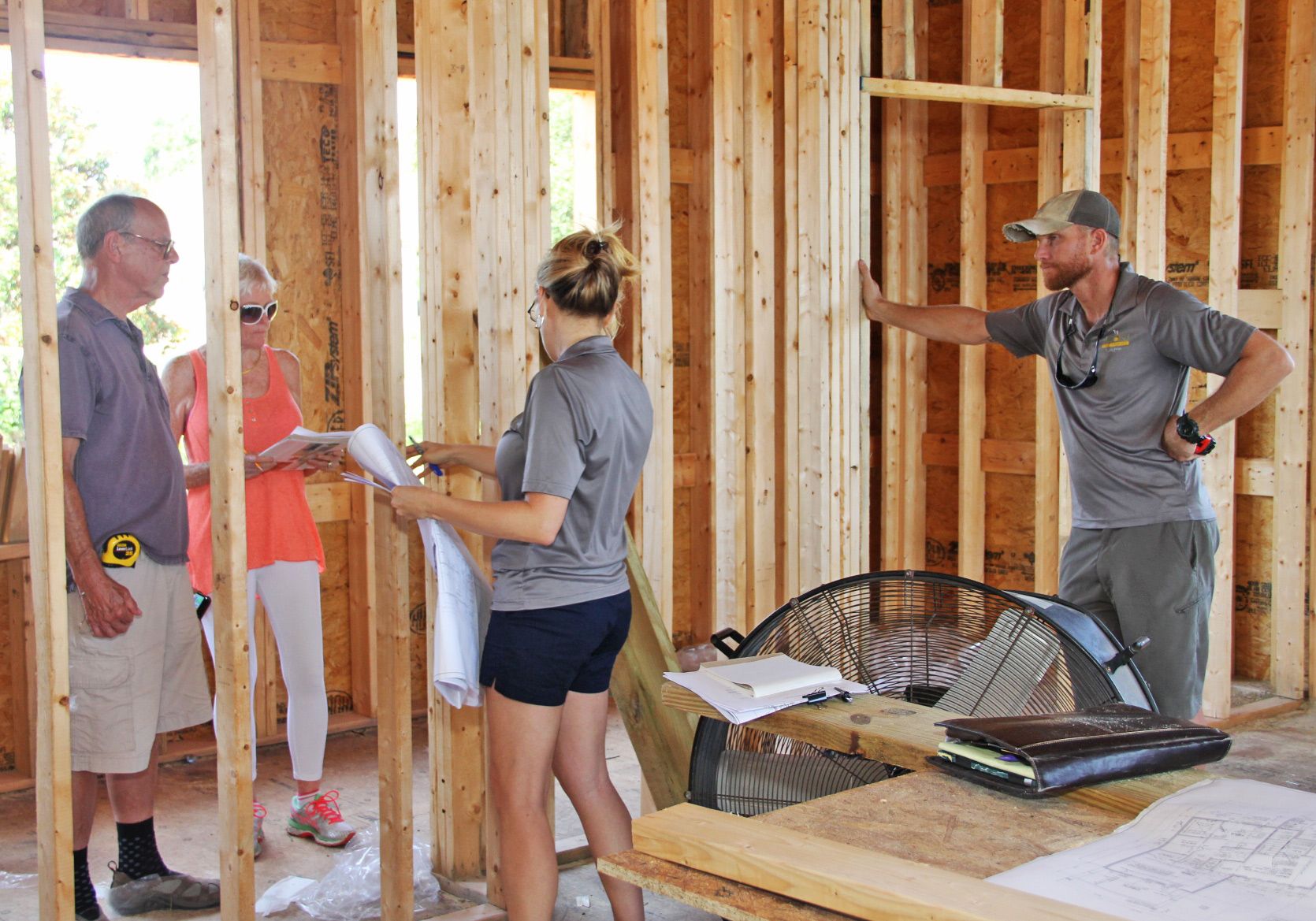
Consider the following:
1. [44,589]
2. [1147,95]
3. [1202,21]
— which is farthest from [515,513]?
[1202,21]

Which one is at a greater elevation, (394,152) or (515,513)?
(394,152)

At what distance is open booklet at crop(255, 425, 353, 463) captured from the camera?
296cm

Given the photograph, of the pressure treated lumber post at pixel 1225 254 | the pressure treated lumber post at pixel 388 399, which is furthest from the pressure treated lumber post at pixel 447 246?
the pressure treated lumber post at pixel 1225 254

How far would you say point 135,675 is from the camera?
10.1ft

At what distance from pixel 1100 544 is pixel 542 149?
1791mm

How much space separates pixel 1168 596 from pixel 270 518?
7.90 feet

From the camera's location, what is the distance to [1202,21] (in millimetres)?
5555

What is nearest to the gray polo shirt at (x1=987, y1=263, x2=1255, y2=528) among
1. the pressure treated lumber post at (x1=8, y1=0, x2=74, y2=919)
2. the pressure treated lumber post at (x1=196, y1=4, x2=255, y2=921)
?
the pressure treated lumber post at (x1=196, y1=4, x2=255, y2=921)

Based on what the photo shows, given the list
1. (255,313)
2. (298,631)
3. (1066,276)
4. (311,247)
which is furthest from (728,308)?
(311,247)

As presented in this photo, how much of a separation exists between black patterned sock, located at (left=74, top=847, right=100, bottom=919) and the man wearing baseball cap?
260 centimetres

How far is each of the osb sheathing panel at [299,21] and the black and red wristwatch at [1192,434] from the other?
11.1ft

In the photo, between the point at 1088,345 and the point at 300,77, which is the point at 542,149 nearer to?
the point at 1088,345

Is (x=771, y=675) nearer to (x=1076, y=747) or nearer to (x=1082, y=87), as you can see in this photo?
(x=1076, y=747)

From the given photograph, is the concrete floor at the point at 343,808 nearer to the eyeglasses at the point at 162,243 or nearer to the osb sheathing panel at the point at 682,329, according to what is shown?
the osb sheathing panel at the point at 682,329
